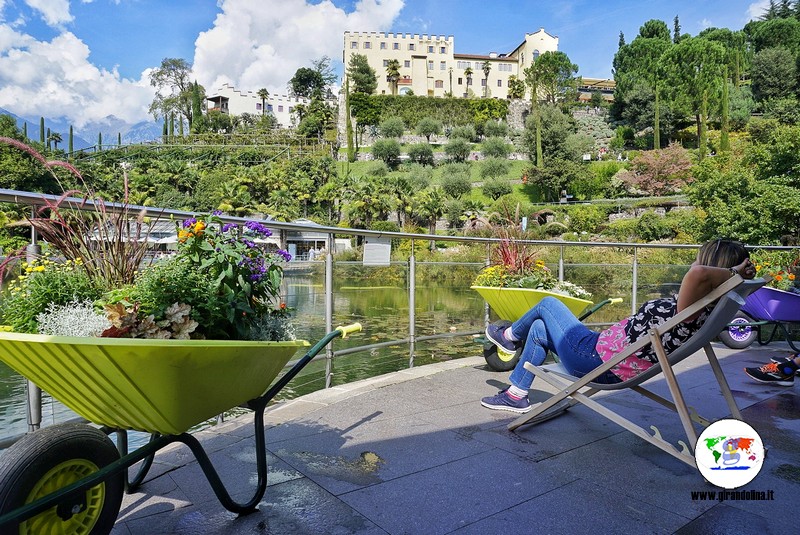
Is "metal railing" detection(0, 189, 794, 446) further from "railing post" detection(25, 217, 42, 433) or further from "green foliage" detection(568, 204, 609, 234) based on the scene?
"green foliage" detection(568, 204, 609, 234)

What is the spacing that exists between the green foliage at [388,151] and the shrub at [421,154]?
1362 mm

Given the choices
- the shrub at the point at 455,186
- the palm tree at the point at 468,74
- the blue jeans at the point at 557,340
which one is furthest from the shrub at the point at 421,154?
the blue jeans at the point at 557,340

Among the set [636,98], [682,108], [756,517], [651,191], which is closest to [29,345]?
[756,517]

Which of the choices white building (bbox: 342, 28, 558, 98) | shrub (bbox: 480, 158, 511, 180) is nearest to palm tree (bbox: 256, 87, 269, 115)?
white building (bbox: 342, 28, 558, 98)

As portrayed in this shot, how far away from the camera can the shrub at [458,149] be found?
5369 cm

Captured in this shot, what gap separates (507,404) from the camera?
2957mm

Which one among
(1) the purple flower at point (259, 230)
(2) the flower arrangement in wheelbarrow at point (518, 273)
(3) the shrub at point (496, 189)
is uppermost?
(3) the shrub at point (496, 189)

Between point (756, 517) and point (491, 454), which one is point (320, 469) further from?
point (756, 517)

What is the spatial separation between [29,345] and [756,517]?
2169mm

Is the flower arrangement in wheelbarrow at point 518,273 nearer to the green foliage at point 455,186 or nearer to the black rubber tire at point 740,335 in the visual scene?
the black rubber tire at point 740,335

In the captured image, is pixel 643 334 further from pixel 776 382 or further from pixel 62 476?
pixel 62 476

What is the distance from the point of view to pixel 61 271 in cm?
163

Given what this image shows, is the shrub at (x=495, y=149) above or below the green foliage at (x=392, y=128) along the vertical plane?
below

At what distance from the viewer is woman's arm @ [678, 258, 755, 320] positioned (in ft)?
6.99
